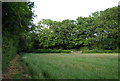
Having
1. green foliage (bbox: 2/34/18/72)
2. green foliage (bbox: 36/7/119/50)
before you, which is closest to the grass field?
green foliage (bbox: 2/34/18/72)

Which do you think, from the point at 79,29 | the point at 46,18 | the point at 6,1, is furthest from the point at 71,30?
the point at 6,1

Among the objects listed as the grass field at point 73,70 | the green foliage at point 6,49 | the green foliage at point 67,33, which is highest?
the green foliage at point 67,33

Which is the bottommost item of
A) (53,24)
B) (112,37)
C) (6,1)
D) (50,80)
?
(50,80)

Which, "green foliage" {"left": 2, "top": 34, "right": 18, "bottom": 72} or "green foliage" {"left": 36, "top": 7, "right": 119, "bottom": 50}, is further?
"green foliage" {"left": 36, "top": 7, "right": 119, "bottom": 50}

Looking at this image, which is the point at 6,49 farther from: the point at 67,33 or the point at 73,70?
the point at 67,33

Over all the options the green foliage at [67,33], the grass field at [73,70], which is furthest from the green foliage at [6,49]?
the green foliage at [67,33]

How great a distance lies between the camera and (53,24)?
1250 inches

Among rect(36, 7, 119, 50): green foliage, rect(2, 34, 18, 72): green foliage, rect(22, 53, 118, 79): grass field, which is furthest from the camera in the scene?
rect(36, 7, 119, 50): green foliage

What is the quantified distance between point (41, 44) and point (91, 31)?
13.1 meters

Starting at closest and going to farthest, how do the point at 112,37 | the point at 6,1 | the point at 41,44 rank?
the point at 6,1, the point at 112,37, the point at 41,44

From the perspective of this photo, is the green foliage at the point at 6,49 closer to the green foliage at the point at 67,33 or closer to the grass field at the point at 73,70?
the grass field at the point at 73,70

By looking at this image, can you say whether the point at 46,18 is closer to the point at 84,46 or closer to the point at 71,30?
the point at 71,30

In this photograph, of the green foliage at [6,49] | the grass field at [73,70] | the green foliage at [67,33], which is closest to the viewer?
the grass field at [73,70]

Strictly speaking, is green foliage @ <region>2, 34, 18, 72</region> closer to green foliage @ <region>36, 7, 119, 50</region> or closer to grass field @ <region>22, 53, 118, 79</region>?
grass field @ <region>22, 53, 118, 79</region>
